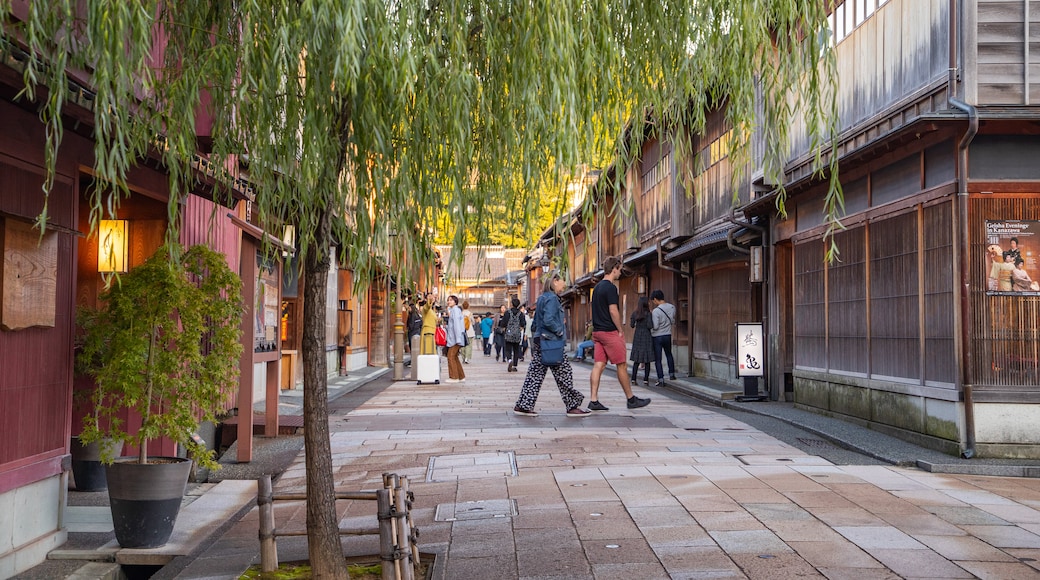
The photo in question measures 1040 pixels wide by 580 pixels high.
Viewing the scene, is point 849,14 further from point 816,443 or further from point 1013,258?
point 816,443

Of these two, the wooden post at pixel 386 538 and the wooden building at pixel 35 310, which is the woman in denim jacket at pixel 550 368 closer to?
the wooden building at pixel 35 310

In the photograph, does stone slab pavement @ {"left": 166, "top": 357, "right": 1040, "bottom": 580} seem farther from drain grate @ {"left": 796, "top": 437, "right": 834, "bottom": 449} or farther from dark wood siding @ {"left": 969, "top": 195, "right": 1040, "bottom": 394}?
dark wood siding @ {"left": 969, "top": 195, "right": 1040, "bottom": 394}

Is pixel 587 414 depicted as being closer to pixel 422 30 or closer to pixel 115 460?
pixel 115 460

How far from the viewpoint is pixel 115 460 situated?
22.7 ft

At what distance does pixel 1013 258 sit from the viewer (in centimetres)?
972

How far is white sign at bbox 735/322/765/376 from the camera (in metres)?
16.0

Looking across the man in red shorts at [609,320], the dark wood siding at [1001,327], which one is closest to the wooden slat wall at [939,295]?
the dark wood siding at [1001,327]

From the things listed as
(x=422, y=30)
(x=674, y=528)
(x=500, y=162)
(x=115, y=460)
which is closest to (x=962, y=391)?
(x=674, y=528)

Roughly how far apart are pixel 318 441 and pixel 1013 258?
7.60 metres

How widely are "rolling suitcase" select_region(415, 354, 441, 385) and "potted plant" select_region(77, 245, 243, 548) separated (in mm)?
13886

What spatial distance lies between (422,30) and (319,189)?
100cm

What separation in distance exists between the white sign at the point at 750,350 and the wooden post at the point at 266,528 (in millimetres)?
11488

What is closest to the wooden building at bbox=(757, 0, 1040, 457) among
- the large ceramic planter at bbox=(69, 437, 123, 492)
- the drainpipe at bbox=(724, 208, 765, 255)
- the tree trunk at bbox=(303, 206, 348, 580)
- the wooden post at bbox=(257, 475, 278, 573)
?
the drainpipe at bbox=(724, 208, 765, 255)

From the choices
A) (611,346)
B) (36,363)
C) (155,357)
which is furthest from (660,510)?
(611,346)
